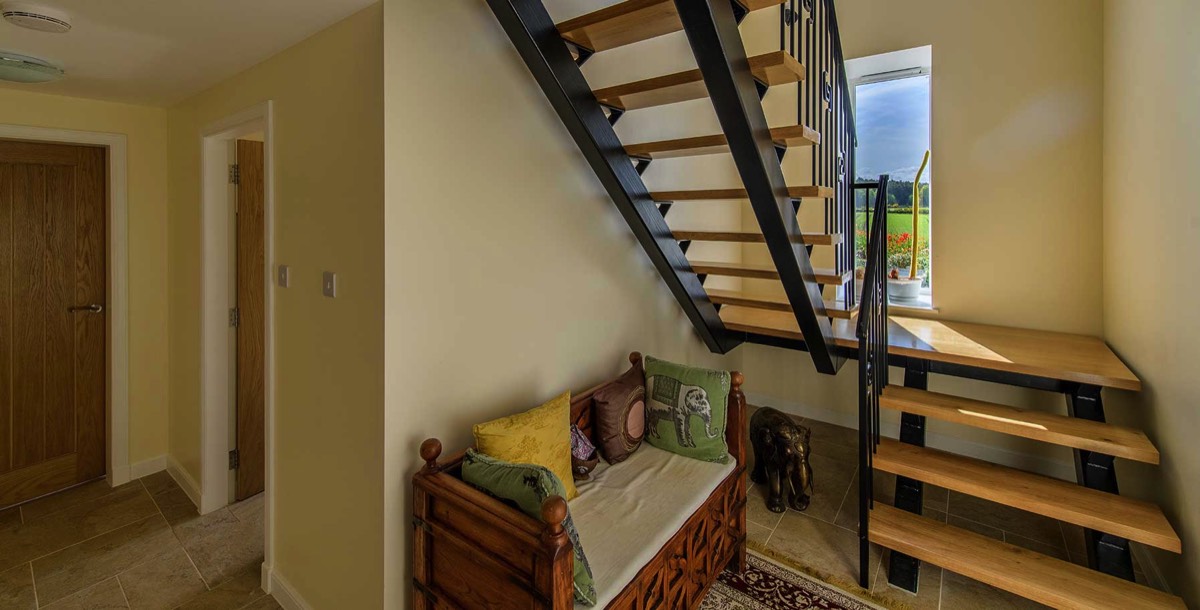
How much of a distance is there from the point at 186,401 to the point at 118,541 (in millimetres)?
774

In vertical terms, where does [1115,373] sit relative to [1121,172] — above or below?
below

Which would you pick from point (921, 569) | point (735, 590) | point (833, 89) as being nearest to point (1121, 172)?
point (833, 89)

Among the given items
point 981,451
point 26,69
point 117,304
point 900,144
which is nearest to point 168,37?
point 26,69

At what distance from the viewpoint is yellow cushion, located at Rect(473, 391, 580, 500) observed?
73.6 inches

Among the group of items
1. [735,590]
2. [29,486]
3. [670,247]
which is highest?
[670,247]

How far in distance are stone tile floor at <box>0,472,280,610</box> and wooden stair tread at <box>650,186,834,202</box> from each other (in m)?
2.47

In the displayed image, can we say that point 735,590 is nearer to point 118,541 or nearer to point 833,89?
point 833,89

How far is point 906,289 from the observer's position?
3688 mm

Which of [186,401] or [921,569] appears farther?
[186,401]

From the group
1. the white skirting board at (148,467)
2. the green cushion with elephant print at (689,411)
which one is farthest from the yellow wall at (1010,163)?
the white skirting board at (148,467)

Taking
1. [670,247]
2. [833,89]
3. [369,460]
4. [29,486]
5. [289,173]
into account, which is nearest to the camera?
[369,460]

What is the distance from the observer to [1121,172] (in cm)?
263

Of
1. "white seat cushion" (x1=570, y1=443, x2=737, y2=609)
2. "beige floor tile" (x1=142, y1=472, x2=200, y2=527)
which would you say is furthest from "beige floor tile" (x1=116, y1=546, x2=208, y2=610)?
"white seat cushion" (x1=570, y1=443, x2=737, y2=609)

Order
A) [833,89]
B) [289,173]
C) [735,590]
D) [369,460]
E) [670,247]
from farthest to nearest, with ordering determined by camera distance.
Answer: [670,247]
[833,89]
[735,590]
[289,173]
[369,460]
